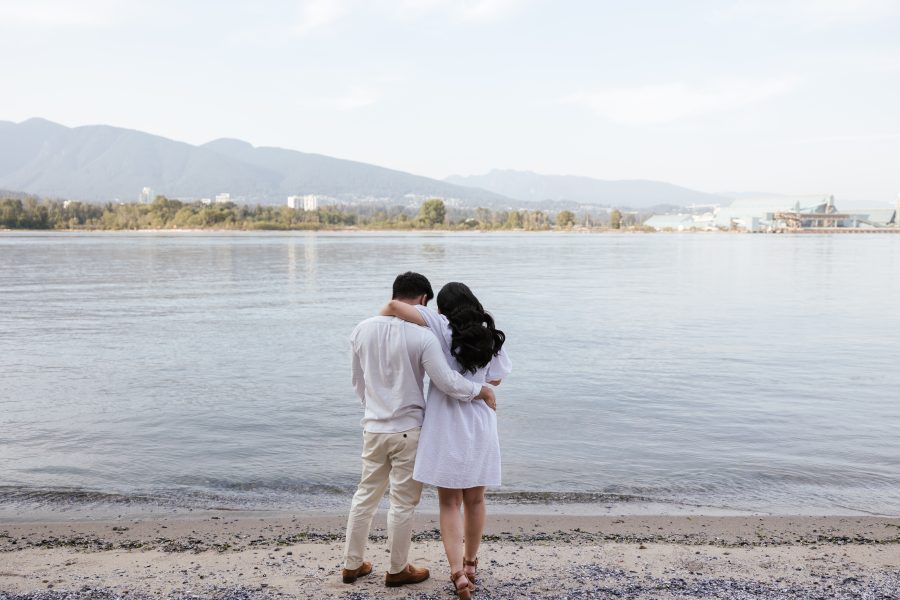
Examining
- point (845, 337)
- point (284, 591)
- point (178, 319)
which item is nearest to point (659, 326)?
point (845, 337)

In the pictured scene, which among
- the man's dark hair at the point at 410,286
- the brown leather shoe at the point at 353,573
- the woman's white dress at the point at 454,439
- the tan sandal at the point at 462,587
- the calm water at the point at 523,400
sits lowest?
the calm water at the point at 523,400

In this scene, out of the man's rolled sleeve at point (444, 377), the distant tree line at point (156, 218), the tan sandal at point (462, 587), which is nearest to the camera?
the man's rolled sleeve at point (444, 377)

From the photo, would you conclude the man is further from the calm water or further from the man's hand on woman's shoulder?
the calm water

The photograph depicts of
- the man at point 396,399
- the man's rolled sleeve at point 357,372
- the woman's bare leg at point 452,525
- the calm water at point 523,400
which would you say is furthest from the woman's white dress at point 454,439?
the calm water at point 523,400

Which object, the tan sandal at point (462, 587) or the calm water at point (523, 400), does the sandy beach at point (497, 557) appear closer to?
the tan sandal at point (462, 587)

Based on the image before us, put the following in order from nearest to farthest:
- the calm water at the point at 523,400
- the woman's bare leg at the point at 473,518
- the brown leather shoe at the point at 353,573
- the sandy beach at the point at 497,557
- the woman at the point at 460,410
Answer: the woman at the point at 460,410 → the woman's bare leg at the point at 473,518 → the sandy beach at the point at 497,557 → the brown leather shoe at the point at 353,573 → the calm water at the point at 523,400

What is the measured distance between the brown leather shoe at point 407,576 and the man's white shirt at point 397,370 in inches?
43.1

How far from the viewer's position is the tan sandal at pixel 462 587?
5.07 meters

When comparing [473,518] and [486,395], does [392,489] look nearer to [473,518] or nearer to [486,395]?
[473,518]

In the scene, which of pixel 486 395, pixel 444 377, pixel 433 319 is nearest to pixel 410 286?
pixel 433 319

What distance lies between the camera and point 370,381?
5.17 metres

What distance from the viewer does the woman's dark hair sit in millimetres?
4898

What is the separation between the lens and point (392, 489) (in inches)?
206

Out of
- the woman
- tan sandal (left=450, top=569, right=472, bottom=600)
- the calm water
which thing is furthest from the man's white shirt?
the calm water
